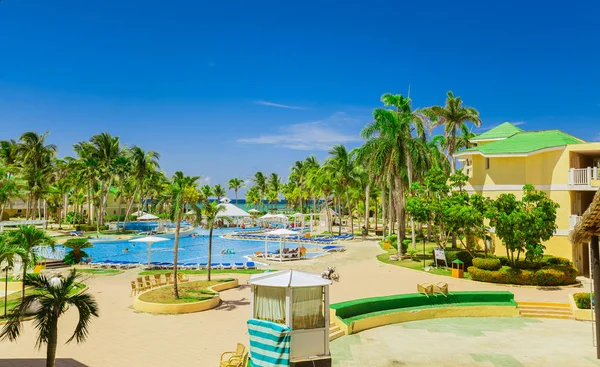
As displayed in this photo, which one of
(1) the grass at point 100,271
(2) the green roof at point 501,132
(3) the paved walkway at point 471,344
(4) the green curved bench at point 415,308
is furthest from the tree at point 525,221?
(1) the grass at point 100,271

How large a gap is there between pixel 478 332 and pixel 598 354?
416cm

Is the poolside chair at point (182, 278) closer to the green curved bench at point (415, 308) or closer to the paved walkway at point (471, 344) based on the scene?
the green curved bench at point (415, 308)

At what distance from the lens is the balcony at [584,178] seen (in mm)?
25969

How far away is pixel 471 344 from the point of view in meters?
14.3

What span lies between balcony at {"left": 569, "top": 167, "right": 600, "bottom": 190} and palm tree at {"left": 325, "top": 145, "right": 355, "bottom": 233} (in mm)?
29588

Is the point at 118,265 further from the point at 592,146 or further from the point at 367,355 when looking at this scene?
the point at 592,146

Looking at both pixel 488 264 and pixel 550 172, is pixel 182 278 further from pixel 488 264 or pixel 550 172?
pixel 550 172

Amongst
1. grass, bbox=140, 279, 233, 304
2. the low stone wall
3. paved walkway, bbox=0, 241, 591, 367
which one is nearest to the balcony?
paved walkway, bbox=0, 241, 591, 367

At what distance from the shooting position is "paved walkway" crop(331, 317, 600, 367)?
12555 millimetres

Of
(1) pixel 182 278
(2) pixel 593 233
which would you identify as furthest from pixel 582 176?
(1) pixel 182 278

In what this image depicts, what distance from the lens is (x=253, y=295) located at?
454 inches

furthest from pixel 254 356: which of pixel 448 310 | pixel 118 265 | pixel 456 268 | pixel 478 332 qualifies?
pixel 118 265

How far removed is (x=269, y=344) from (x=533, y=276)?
19.0m

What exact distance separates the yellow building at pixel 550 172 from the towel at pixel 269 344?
23.6 meters
